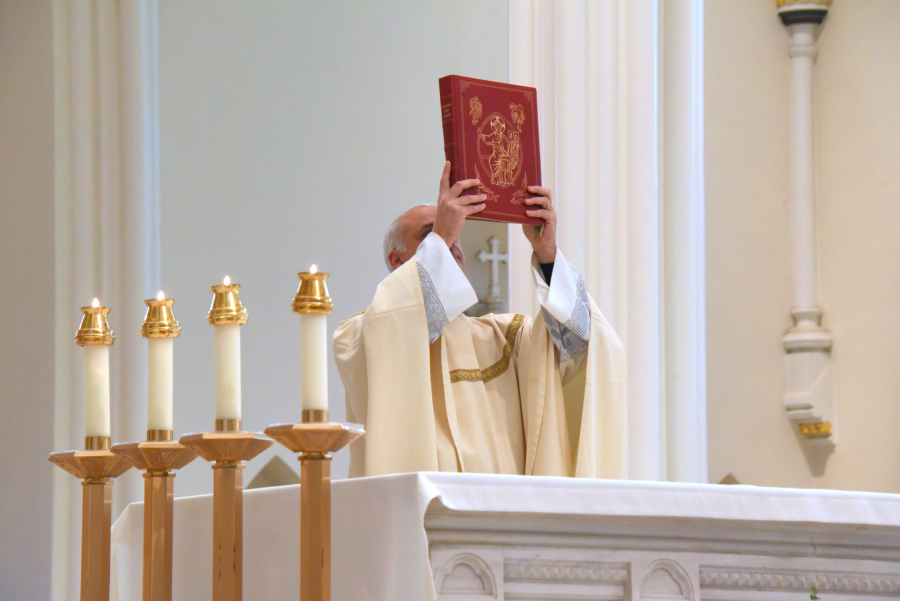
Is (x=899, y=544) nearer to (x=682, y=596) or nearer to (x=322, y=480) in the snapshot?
(x=682, y=596)

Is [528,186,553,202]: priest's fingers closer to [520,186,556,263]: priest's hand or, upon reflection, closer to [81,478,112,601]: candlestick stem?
[520,186,556,263]: priest's hand

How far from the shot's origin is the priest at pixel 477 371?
316 centimetres

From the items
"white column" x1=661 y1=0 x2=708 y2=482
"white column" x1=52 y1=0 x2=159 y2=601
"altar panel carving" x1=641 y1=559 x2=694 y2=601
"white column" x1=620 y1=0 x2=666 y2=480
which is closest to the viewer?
"altar panel carving" x1=641 y1=559 x2=694 y2=601

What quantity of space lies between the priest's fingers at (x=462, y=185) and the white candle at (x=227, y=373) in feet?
3.98

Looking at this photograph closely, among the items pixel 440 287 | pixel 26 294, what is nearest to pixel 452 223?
pixel 440 287

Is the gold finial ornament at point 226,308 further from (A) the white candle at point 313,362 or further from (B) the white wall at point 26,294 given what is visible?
(B) the white wall at point 26,294

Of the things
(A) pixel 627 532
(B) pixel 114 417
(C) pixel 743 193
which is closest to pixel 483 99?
(A) pixel 627 532

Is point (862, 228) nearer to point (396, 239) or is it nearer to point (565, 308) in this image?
point (396, 239)

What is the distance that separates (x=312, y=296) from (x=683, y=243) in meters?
3.10

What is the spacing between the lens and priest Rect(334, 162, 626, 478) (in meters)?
3.16

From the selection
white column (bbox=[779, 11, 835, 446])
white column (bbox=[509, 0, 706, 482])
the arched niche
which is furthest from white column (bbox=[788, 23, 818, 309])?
the arched niche

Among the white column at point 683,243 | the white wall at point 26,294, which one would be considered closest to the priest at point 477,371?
the white column at point 683,243

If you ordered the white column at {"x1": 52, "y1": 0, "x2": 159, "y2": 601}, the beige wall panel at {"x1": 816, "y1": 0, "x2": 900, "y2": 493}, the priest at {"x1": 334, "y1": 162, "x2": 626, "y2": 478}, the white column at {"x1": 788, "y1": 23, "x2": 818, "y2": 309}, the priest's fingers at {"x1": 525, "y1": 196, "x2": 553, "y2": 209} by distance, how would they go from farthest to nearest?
1. the white column at {"x1": 788, "y1": 23, "x2": 818, "y2": 309}
2. the beige wall panel at {"x1": 816, "y1": 0, "x2": 900, "y2": 493}
3. the white column at {"x1": 52, "y1": 0, "x2": 159, "y2": 601}
4. the priest's fingers at {"x1": 525, "y1": 196, "x2": 553, "y2": 209}
5. the priest at {"x1": 334, "y1": 162, "x2": 626, "y2": 478}

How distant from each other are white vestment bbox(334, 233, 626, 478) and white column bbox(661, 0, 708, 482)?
1.30 m
